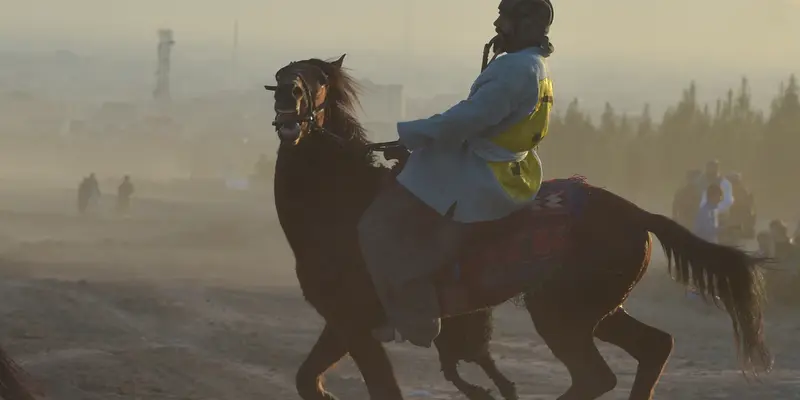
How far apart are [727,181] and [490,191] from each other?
480 inches

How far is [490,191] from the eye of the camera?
5.68 meters

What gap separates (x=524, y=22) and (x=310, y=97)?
4.02 ft

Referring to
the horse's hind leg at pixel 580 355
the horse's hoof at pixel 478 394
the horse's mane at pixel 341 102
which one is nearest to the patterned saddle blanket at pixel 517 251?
the horse's hind leg at pixel 580 355

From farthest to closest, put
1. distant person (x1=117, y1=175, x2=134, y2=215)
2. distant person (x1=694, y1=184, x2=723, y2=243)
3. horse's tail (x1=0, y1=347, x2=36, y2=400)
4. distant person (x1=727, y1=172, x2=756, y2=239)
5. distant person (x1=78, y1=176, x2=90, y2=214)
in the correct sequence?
distant person (x1=117, y1=175, x2=134, y2=215) → distant person (x1=78, y1=176, x2=90, y2=214) → distant person (x1=727, y1=172, x2=756, y2=239) → distant person (x1=694, y1=184, x2=723, y2=243) → horse's tail (x1=0, y1=347, x2=36, y2=400)

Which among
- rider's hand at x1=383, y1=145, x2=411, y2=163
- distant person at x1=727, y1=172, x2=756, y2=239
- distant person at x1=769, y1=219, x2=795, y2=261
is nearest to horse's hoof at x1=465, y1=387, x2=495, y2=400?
rider's hand at x1=383, y1=145, x2=411, y2=163

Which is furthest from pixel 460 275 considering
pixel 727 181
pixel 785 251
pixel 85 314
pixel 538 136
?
pixel 727 181

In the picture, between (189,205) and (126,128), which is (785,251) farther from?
(126,128)

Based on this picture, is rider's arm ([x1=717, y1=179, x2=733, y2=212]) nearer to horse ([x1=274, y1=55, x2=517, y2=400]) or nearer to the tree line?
horse ([x1=274, y1=55, x2=517, y2=400])

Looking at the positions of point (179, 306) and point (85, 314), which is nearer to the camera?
point (85, 314)

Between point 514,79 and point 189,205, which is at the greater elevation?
point 514,79

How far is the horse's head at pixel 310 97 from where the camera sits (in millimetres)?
5723

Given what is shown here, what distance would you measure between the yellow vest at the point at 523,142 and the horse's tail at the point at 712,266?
0.50 metres

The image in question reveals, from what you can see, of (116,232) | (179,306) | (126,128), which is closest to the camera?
(179,306)

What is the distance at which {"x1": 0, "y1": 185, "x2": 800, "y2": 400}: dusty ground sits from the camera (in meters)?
8.95
